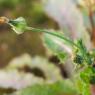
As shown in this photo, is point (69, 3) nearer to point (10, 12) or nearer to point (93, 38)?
point (93, 38)

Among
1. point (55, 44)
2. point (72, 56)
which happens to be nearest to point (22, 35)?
point (55, 44)

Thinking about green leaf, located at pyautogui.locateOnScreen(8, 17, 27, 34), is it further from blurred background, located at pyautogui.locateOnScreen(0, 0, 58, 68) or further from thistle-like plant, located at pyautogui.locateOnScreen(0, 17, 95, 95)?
blurred background, located at pyautogui.locateOnScreen(0, 0, 58, 68)

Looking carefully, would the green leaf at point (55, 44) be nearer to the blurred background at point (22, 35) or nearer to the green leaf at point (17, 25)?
the green leaf at point (17, 25)

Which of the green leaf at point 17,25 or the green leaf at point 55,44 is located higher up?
the green leaf at point 55,44

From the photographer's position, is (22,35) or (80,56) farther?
(22,35)

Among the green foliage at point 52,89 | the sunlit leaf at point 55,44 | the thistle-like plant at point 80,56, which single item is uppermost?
the sunlit leaf at point 55,44

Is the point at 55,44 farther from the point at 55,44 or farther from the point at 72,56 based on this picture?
the point at 72,56

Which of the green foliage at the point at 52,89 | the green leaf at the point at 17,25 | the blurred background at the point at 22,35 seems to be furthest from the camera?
the blurred background at the point at 22,35

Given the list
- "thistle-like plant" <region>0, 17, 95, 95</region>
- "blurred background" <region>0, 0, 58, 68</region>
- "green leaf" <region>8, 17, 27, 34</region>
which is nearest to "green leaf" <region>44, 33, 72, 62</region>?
"thistle-like plant" <region>0, 17, 95, 95</region>

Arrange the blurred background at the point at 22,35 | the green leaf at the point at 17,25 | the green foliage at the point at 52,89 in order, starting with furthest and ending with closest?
1. the blurred background at the point at 22,35
2. the green foliage at the point at 52,89
3. the green leaf at the point at 17,25

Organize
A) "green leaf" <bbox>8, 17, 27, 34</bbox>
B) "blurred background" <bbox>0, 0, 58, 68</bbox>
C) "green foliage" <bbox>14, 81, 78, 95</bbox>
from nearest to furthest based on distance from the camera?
"green leaf" <bbox>8, 17, 27, 34</bbox>
"green foliage" <bbox>14, 81, 78, 95</bbox>
"blurred background" <bbox>0, 0, 58, 68</bbox>

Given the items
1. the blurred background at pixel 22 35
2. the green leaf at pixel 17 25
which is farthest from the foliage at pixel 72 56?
the blurred background at pixel 22 35
